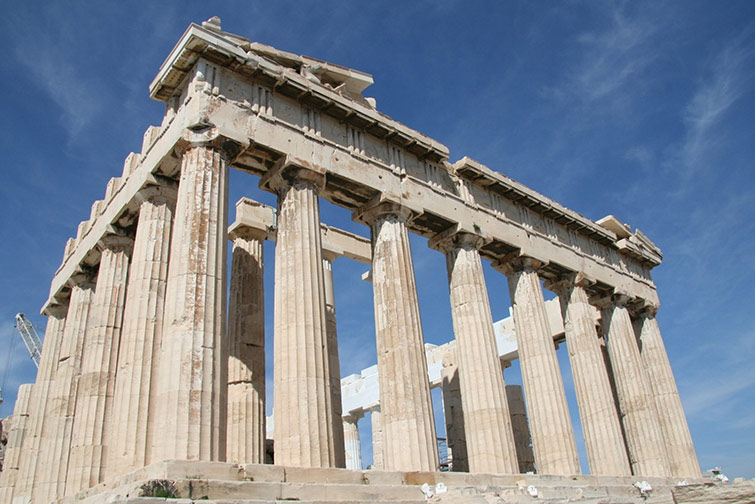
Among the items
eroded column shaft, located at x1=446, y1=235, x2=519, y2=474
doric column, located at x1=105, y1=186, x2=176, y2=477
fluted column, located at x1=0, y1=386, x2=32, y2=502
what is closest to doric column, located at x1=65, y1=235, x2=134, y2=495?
doric column, located at x1=105, y1=186, x2=176, y2=477

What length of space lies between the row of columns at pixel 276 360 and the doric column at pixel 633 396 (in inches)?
3.0

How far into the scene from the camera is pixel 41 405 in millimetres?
22484

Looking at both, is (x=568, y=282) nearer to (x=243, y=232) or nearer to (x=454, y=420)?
(x=454, y=420)

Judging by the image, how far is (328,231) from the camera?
25.5m

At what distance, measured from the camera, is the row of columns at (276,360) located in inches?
564

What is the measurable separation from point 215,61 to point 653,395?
2294 centimetres

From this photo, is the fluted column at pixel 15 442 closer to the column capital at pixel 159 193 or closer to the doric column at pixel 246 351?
the doric column at pixel 246 351

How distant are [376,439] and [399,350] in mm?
16371

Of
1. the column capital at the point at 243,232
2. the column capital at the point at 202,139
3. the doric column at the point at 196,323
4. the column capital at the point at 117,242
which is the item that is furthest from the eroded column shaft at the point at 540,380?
the column capital at the point at 117,242

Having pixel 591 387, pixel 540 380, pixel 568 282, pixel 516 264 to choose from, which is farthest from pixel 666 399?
pixel 516 264

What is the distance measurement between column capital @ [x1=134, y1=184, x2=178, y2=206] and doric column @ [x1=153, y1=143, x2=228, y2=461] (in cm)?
229

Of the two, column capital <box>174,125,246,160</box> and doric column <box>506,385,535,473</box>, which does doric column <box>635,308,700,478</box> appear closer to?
doric column <box>506,385,535,473</box>

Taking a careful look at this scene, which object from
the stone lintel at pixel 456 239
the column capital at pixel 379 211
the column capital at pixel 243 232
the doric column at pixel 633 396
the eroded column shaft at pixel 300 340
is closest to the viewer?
the eroded column shaft at pixel 300 340

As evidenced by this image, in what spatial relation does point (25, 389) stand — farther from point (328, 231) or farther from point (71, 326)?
point (328, 231)
